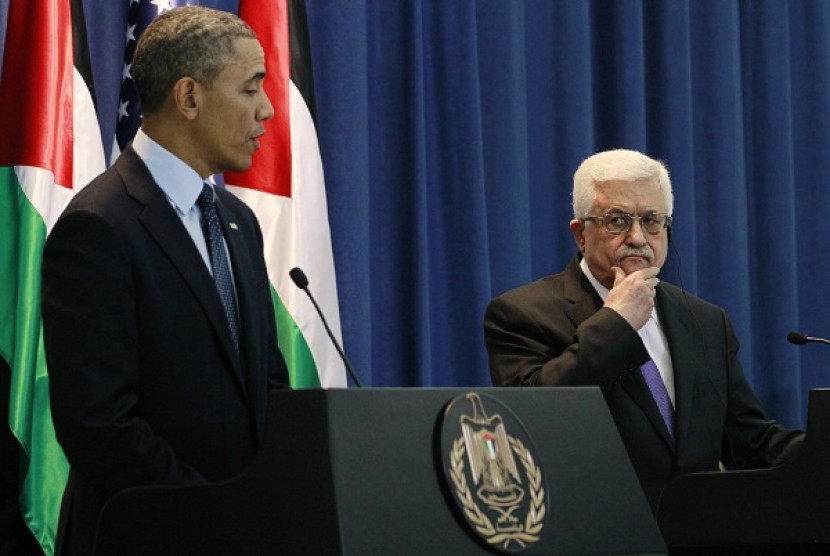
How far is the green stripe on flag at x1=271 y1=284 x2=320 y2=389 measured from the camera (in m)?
4.02

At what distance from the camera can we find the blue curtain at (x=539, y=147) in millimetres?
4473

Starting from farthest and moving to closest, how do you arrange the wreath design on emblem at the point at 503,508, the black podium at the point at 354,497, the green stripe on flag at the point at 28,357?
1. the green stripe on flag at the point at 28,357
2. the wreath design on emblem at the point at 503,508
3. the black podium at the point at 354,497

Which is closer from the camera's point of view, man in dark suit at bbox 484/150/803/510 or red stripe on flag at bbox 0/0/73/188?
man in dark suit at bbox 484/150/803/510

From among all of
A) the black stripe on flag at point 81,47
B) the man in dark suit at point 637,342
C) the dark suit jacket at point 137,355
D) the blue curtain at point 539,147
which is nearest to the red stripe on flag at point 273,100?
the blue curtain at point 539,147

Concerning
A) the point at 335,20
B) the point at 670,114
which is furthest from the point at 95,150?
the point at 670,114

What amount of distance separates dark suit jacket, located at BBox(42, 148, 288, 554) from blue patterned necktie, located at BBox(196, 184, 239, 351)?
2 centimetres

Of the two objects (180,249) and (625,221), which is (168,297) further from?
(625,221)

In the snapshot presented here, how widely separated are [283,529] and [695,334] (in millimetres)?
1872

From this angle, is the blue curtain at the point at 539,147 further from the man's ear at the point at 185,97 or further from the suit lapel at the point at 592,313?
the man's ear at the point at 185,97

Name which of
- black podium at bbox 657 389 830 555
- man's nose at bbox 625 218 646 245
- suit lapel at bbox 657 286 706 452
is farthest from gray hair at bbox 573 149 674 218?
black podium at bbox 657 389 830 555

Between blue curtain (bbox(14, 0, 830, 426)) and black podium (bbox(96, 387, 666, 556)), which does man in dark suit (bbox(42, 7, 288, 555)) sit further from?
blue curtain (bbox(14, 0, 830, 426))

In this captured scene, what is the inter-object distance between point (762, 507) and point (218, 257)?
121 cm

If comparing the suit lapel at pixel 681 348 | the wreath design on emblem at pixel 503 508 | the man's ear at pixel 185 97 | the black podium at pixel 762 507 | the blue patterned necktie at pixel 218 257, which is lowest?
the black podium at pixel 762 507

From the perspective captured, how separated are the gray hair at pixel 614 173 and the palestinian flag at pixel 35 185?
4.61 feet
